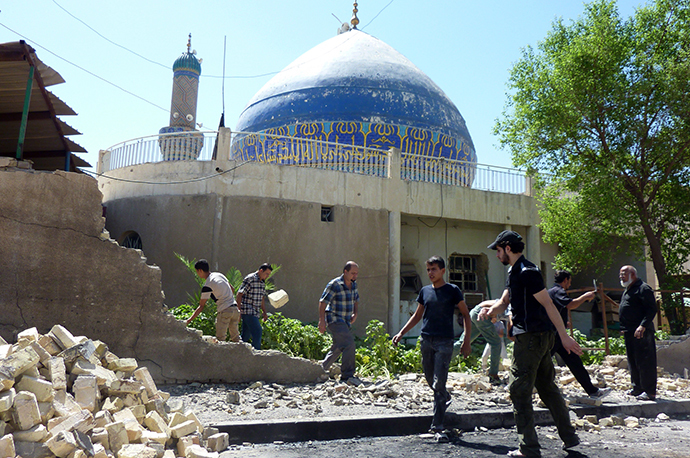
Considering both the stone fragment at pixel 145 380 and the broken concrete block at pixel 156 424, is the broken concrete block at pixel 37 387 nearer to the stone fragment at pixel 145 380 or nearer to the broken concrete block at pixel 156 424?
the broken concrete block at pixel 156 424

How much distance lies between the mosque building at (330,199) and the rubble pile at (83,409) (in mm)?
7839

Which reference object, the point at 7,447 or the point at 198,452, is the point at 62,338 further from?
the point at 198,452

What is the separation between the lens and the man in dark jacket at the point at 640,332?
706cm

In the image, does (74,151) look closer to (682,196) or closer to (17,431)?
(17,431)

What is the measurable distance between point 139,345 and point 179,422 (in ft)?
8.01

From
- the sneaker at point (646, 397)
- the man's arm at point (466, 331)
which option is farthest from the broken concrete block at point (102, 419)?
the sneaker at point (646, 397)

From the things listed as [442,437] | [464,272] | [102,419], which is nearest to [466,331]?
[442,437]

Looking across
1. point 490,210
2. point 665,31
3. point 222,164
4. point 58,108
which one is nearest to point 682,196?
point 665,31

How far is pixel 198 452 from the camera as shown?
434 centimetres

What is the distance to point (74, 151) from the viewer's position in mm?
11641

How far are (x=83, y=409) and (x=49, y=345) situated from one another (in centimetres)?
82

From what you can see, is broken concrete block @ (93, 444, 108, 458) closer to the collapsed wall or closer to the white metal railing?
the collapsed wall

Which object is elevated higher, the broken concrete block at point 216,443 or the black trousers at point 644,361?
the black trousers at point 644,361

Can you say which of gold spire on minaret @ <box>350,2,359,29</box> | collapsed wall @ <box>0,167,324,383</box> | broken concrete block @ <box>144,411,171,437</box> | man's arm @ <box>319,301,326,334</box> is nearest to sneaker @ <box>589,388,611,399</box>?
man's arm @ <box>319,301,326,334</box>
